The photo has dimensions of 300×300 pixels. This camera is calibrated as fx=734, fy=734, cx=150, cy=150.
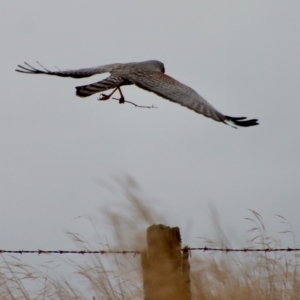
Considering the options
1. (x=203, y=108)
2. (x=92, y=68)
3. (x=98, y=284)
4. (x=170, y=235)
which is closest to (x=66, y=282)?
(x=98, y=284)

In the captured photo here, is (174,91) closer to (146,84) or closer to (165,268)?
(146,84)

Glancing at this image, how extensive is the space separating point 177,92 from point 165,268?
3.30 meters

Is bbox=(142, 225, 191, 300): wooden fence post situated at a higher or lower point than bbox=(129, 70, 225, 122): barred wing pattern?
lower

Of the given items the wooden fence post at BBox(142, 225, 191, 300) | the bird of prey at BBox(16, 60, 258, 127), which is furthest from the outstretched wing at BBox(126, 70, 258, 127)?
the wooden fence post at BBox(142, 225, 191, 300)

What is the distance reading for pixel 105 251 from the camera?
184 inches

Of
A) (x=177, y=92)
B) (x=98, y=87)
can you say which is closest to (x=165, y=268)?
(x=98, y=87)

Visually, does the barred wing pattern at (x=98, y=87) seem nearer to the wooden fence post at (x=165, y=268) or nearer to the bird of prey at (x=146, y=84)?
the bird of prey at (x=146, y=84)

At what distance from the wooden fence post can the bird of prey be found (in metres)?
2.15

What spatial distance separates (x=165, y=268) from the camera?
386 cm

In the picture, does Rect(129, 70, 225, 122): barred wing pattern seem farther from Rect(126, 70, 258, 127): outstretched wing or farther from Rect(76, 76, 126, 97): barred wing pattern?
Rect(76, 76, 126, 97): barred wing pattern

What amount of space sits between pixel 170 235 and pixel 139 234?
463 mm

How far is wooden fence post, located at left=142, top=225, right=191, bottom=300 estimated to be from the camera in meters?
3.87

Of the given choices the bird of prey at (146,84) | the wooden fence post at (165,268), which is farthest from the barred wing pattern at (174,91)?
the wooden fence post at (165,268)

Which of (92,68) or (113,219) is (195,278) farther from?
(92,68)
